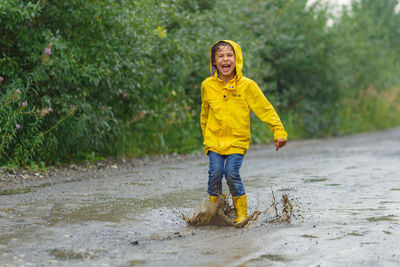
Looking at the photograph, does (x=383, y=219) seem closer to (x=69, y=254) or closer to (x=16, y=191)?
(x=69, y=254)

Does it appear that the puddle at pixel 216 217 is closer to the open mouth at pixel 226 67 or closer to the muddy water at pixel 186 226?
the muddy water at pixel 186 226

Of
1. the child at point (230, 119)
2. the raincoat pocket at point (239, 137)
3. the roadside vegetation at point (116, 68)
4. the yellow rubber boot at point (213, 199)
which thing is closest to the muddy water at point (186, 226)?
the yellow rubber boot at point (213, 199)

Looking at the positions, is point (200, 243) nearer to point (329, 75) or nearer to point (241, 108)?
point (241, 108)

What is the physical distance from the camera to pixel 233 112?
647cm

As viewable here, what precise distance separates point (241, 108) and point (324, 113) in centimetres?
1760

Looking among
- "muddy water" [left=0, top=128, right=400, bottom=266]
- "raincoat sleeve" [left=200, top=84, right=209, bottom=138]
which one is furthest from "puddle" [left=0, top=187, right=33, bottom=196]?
"raincoat sleeve" [left=200, top=84, right=209, bottom=138]

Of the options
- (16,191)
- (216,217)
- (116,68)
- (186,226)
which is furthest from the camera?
(116,68)

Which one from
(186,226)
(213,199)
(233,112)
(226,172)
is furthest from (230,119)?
(186,226)

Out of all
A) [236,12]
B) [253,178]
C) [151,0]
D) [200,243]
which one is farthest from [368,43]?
[200,243]

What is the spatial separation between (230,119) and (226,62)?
58 cm

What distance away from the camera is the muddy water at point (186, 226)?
16.1 ft

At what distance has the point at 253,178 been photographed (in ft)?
33.8

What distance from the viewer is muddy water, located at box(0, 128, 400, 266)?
16.1ft

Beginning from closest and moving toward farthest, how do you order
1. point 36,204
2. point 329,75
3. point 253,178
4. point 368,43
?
point 36,204
point 253,178
point 329,75
point 368,43
